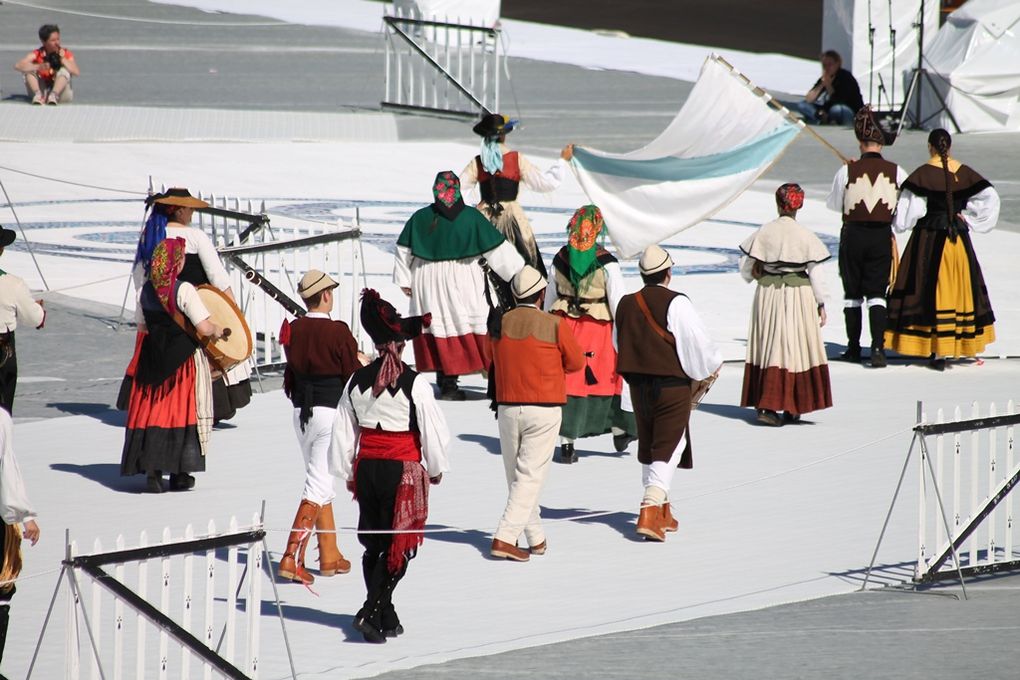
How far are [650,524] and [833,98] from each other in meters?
16.4

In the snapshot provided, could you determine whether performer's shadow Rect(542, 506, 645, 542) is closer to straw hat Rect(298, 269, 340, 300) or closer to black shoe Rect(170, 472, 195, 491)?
straw hat Rect(298, 269, 340, 300)

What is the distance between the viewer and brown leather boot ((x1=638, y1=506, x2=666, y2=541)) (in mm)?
8656

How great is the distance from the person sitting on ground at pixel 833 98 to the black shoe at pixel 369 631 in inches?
698

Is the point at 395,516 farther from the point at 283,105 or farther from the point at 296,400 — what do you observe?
the point at 283,105

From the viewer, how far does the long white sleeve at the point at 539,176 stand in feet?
40.0

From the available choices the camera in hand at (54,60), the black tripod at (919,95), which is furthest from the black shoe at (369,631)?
the camera in hand at (54,60)

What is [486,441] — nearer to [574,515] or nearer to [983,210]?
[574,515]

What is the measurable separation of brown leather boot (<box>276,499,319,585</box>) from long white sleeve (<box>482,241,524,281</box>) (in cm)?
393

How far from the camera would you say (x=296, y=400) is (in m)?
8.25

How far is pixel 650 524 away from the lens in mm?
8664

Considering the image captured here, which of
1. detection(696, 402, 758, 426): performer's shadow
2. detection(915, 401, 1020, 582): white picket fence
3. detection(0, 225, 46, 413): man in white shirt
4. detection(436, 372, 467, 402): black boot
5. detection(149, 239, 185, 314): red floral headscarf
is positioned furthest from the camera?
detection(436, 372, 467, 402): black boot

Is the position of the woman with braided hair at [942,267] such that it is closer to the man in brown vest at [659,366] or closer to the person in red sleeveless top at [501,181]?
the person in red sleeveless top at [501,181]

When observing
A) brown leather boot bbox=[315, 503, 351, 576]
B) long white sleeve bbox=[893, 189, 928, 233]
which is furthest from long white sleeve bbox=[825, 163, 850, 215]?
brown leather boot bbox=[315, 503, 351, 576]

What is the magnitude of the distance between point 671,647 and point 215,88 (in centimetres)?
2058
